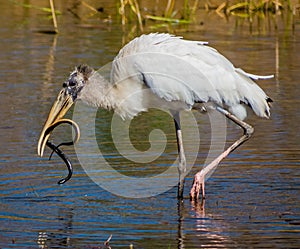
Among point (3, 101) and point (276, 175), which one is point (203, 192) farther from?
point (3, 101)

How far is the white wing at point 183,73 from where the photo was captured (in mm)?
7906

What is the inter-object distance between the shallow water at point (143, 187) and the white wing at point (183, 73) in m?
0.78

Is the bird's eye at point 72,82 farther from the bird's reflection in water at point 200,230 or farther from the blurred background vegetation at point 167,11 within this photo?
the blurred background vegetation at point 167,11

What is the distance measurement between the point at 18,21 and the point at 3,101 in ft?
22.4

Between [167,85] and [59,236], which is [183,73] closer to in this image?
[167,85]

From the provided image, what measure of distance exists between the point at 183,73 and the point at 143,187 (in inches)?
41.5

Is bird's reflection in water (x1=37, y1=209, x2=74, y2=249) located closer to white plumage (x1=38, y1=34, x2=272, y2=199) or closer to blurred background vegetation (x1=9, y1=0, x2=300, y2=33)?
white plumage (x1=38, y1=34, x2=272, y2=199)

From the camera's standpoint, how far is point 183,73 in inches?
315

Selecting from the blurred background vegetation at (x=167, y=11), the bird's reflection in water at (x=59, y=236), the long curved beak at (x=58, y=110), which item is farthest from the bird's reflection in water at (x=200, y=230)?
the blurred background vegetation at (x=167, y=11)

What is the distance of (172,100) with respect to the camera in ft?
26.5

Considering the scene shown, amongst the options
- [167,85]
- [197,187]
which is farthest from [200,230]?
[167,85]

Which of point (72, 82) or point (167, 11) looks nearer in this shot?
point (72, 82)

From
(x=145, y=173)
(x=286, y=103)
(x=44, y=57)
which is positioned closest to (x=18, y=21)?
(x=44, y=57)

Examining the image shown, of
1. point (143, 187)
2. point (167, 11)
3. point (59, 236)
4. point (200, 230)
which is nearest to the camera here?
point (59, 236)
